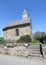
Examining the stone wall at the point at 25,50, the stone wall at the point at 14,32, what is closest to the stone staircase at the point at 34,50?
the stone wall at the point at 25,50

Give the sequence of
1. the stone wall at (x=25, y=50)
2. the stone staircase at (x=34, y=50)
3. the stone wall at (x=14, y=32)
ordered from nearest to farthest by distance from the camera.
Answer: the stone staircase at (x=34, y=50) → the stone wall at (x=25, y=50) → the stone wall at (x=14, y=32)

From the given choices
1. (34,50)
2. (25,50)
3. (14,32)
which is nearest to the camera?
(34,50)

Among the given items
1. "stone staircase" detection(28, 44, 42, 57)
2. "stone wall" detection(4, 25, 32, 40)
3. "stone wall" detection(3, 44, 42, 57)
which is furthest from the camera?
"stone wall" detection(4, 25, 32, 40)

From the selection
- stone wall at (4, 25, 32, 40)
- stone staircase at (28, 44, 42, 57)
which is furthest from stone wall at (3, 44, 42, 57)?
stone wall at (4, 25, 32, 40)

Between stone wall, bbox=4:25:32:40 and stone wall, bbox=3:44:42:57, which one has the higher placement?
stone wall, bbox=4:25:32:40

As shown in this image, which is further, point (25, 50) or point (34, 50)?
point (25, 50)

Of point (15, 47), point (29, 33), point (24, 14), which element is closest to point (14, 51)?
point (15, 47)

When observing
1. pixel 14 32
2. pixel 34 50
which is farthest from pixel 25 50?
pixel 14 32

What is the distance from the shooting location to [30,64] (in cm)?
952

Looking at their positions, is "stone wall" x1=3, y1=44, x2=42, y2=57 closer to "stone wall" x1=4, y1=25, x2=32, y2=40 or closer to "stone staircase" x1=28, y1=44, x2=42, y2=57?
"stone staircase" x1=28, y1=44, x2=42, y2=57

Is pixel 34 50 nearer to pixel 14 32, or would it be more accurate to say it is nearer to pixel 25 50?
pixel 25 50

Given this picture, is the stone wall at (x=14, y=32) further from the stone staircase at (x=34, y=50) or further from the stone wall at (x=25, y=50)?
the stone staircase at (x=34, y=50)

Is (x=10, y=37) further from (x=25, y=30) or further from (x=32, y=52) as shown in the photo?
(x=32, y=52)

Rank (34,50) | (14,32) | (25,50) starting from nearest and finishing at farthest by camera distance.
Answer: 1. (34,50)
2. (25,50)
3. (14,32)
